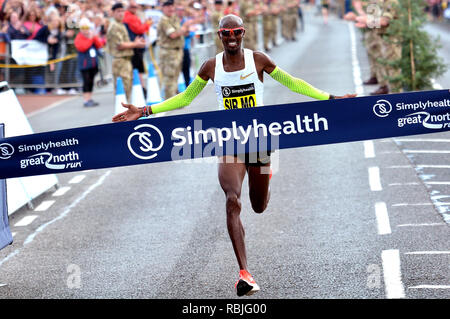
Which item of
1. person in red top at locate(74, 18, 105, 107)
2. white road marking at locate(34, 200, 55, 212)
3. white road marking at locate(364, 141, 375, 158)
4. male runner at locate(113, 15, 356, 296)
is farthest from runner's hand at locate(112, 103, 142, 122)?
person in red top at locate(74, 18, 105, 107)

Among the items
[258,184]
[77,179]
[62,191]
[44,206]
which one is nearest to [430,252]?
[258,184]

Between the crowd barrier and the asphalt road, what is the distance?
17 cm

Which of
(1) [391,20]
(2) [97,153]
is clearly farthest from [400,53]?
(2) [97,153]

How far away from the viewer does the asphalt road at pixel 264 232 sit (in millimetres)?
7465

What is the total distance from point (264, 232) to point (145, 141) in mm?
2311

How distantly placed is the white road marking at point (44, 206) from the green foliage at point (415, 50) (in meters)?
8.41

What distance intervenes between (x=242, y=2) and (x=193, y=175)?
712 inches

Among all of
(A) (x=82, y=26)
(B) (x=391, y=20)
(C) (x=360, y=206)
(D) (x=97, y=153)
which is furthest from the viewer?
(A) (x=82, y=26)

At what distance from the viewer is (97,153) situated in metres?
7.53

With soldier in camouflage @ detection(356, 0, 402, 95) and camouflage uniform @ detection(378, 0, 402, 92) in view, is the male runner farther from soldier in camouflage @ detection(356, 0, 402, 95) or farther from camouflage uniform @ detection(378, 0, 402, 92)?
camouflage uniform @ detection(378, 0, 402, 92)

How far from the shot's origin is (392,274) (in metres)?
7.41
